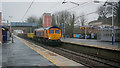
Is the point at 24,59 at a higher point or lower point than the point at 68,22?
lower

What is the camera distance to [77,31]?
5312cm

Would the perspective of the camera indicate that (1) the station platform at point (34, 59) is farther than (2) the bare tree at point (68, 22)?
No

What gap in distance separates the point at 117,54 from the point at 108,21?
35.5 m

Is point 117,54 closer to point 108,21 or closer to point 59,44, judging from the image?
point 59,44

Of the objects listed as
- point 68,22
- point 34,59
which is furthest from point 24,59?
point 68,22

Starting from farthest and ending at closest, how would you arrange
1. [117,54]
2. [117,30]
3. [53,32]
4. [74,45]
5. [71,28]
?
[71,28] < [117,30] < [53,32] < [74,45] < [117,54]

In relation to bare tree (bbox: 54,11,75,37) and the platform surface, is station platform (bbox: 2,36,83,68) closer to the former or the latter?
the platform surface

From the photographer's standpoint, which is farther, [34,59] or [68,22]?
[68,22]

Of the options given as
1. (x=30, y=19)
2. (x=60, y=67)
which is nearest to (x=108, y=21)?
(x=60, y=67)

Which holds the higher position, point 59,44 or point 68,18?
point 68,18

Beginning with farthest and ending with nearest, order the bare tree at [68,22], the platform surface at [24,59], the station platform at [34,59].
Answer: the bare tree at [68,22] < the station platform at [34,59] < the platform surface at [24,59]

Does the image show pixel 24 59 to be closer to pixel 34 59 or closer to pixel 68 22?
pixel 34 59

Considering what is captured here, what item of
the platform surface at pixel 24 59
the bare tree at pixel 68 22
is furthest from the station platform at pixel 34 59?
the bare tree at pixel 68 22

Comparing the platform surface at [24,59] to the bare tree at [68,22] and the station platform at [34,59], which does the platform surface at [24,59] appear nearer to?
the station platform at [34,59]
